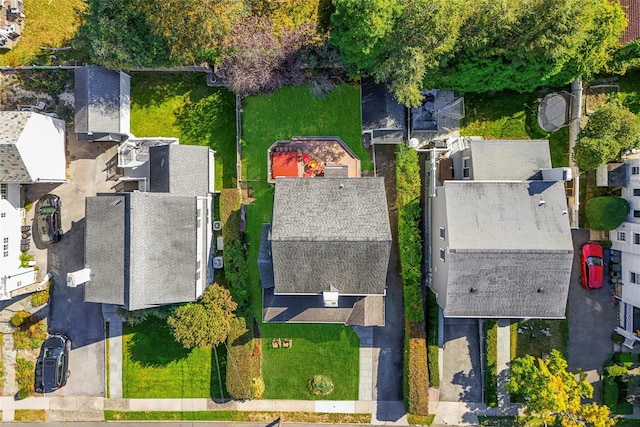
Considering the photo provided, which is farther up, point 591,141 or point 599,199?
point 591,141

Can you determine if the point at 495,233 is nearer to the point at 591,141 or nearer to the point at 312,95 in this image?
the point at 591,141

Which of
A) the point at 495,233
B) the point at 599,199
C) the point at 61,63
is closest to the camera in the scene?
the point at 495,233

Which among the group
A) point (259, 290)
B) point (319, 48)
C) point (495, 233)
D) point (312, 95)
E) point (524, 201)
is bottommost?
point (259, 290)

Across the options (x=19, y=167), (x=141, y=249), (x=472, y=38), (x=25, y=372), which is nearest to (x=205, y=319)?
(x=141, y=249)

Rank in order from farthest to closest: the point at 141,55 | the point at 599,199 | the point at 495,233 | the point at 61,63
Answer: the point at 61,63
the point at 599,199
the point at 141,55
the point at 495,233

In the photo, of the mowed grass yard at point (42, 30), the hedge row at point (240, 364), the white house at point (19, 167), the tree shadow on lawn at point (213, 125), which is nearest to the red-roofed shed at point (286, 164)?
the tree shadow on lawn at point (213, 125)

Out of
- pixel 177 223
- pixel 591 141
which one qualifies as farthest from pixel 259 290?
pixel 591 141

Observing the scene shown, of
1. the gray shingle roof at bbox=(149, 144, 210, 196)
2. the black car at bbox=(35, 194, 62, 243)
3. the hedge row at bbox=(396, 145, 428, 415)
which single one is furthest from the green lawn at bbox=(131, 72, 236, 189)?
the hedge row at bbox=(396, 145, 428, 415)
